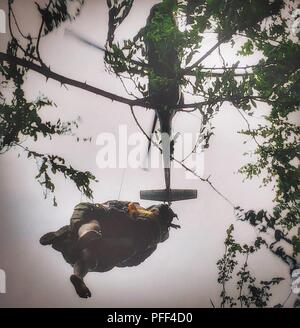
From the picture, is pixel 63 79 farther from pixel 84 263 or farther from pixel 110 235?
pixel 84 263

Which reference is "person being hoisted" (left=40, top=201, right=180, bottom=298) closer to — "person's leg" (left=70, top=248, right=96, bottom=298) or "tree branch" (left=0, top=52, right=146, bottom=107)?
"person's leg" (left=70, top=248, right=96, bottom=298)

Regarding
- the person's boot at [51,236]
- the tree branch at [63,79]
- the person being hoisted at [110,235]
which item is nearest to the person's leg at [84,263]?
the person being hoisted at [110,235]

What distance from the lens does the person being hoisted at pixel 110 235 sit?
2.50 m

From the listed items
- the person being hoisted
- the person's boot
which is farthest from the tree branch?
the person's boot

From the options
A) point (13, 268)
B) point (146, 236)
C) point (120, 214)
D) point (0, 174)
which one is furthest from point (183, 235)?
point (0, 174)

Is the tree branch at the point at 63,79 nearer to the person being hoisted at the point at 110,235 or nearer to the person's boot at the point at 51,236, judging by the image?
the person being hoisted at the point at 110,235

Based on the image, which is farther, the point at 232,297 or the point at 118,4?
the point at 232,297

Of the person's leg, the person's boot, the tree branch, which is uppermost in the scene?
the tree branch

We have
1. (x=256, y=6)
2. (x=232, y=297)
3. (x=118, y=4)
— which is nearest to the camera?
(x=256, y=6)

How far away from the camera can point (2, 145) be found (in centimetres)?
275

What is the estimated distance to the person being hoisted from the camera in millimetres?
2496

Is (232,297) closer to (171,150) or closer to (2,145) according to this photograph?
(171,150)

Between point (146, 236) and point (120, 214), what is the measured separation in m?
0.26
